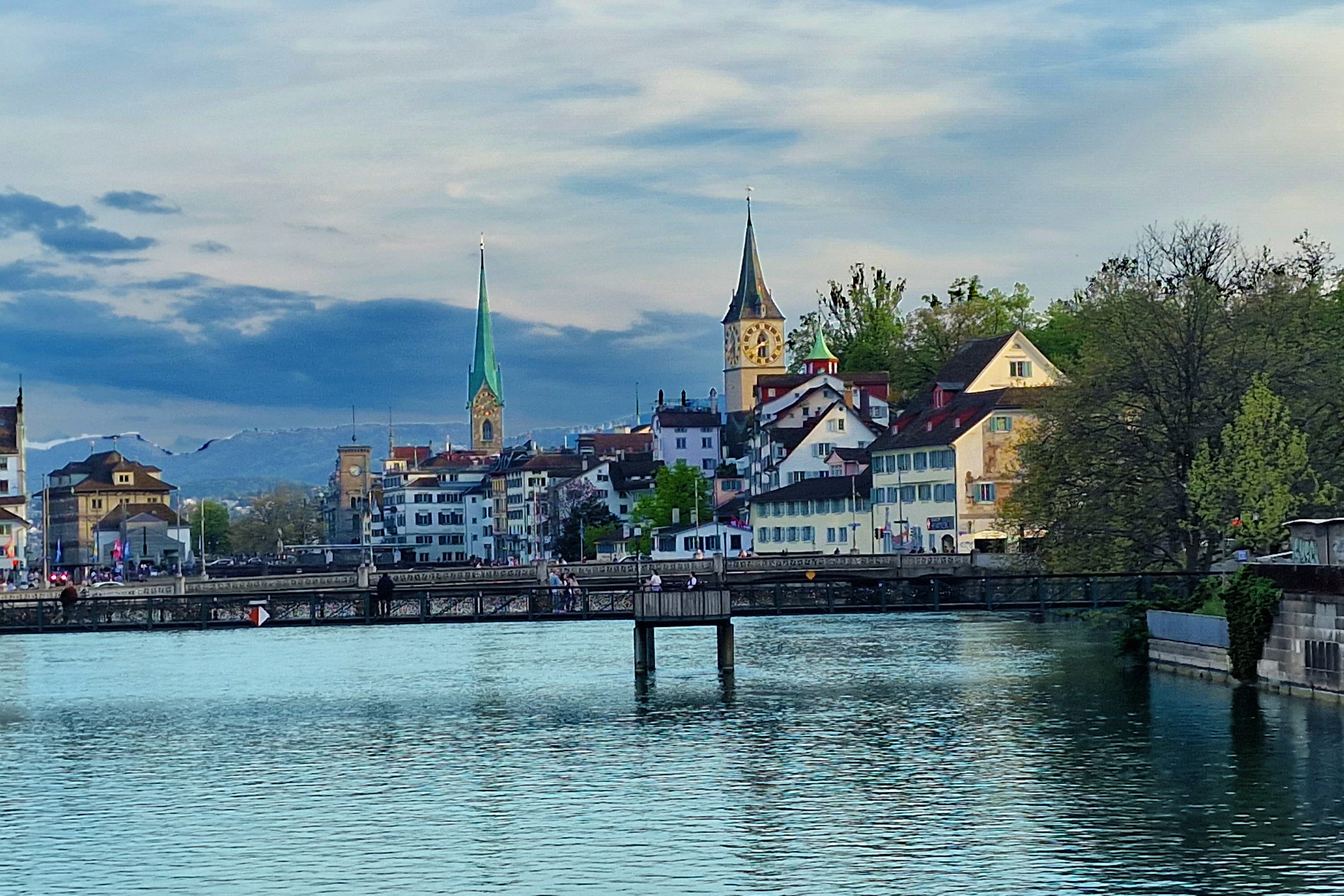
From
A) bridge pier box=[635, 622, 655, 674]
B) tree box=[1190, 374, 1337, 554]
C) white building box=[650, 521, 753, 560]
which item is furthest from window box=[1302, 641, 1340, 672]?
white building box=[650, 521, 753, 560]

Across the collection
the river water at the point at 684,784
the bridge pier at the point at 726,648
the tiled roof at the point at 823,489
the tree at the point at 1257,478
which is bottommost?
the river water at the point at 684,784

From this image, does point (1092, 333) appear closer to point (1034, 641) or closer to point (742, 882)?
point (1034, 641)

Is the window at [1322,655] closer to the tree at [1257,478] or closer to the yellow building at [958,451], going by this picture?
the tree at [1257,478]

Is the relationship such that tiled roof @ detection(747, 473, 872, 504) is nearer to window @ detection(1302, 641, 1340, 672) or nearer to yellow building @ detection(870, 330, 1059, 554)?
yellow building @ detection(870, 330, 1059, 554)

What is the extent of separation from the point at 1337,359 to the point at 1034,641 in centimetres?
1577

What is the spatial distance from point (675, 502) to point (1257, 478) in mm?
122679

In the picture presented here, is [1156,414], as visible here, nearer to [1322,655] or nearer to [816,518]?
[1322,655]

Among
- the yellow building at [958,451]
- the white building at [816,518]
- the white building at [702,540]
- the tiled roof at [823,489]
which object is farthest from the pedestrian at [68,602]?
Result: the white building at [702,540]

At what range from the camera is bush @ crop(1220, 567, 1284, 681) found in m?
55.4

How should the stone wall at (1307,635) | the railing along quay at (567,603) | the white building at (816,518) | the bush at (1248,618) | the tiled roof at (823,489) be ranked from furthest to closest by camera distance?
the tiled roof at (823,489)
the white building at (816,518)
the railing along quay at (567,603)
the bush at (1248,618)
the stone wall at (1307,635)

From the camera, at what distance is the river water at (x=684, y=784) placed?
33.7 metres

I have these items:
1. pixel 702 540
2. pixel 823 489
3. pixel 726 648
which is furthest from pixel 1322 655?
pixel 702 540

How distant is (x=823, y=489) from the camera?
153 metres

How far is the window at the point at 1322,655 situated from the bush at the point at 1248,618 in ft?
6.59
